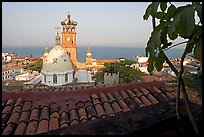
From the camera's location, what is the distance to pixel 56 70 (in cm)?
2034

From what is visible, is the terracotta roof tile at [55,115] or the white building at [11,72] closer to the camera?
the terracotta roof tile at [55,115]

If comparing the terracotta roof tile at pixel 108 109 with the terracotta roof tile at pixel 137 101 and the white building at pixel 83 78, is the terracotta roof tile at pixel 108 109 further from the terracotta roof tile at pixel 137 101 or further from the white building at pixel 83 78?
the white building at pixel 83 78

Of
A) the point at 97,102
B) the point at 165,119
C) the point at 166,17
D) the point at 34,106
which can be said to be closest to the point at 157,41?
the point at 166,17

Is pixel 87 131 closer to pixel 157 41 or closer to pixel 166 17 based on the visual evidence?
pixel 157 41

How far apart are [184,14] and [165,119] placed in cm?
40

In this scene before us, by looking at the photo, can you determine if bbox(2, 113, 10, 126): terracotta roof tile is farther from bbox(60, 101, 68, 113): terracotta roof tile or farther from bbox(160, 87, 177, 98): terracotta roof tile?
bbox(160, 87, 177, 98): terracotta roof tile

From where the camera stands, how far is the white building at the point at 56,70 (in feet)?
66.5

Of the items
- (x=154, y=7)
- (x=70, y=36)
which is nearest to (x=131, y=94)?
(x=154, y=7)

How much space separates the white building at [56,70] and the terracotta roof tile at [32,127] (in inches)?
681

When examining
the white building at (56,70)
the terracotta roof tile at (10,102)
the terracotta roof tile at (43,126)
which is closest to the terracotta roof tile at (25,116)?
the terracotta roof tile at (43,126)

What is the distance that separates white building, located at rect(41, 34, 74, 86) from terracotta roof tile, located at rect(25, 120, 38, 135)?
17.3m

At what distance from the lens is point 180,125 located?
86cm

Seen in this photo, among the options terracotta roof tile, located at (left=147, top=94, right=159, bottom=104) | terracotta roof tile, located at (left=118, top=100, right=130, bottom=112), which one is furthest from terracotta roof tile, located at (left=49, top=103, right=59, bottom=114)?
terracotta roof tile, located at (left=147, top=94, right=159, bottom=104)

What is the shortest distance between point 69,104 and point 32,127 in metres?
0.81
